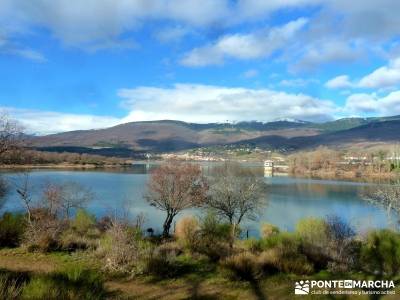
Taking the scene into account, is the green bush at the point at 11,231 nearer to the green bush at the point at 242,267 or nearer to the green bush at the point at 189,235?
the green bush at the point at 189,235

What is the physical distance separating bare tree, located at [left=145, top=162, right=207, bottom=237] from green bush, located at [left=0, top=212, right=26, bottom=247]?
9.42 meters

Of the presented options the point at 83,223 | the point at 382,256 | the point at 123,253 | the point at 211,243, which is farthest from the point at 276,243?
the point at 83,223

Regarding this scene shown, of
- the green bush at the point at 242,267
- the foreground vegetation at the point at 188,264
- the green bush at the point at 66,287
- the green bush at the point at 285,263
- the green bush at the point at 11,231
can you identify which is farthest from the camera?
the green bush at the point at 11,231

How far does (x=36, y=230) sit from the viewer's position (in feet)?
52.5

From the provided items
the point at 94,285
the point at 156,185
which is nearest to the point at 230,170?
the point at 156,185

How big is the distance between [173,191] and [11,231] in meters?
11.0

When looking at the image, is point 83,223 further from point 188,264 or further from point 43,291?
point 43,291

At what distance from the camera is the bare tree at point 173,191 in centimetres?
2634

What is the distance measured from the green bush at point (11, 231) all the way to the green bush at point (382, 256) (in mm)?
13367

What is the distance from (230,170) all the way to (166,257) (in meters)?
20.0

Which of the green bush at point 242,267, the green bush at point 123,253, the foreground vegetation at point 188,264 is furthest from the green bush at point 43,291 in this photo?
the green bush at point 242,267

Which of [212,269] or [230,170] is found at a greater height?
[230,170]

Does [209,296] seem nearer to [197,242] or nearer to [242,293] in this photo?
[242,293]

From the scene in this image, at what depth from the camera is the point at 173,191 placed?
26.5 m
